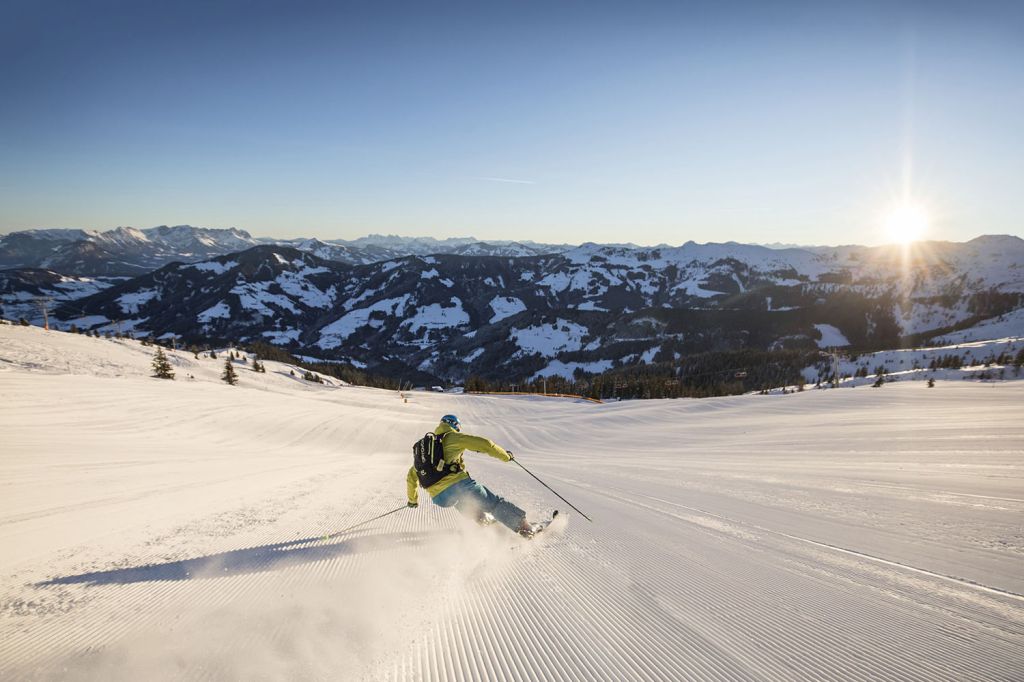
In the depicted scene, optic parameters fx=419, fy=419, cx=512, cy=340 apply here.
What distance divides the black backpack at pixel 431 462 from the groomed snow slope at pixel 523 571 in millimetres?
800

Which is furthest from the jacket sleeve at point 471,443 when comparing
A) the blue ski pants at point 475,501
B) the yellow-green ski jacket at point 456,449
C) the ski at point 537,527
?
the ski at point 537,527

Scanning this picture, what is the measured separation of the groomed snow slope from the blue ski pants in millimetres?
321

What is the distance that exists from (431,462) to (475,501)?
2.87 ft

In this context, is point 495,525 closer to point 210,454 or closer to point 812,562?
point 812,562

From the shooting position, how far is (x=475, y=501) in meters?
6.23

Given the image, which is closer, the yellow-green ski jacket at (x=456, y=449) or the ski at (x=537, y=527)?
the ski at (x=537, y=527)

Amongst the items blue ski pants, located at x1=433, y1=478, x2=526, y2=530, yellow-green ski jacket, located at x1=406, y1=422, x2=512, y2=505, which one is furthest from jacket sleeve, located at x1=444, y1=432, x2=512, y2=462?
blue ski pants, located at x1=433, y1=478, x2=526, y2=530

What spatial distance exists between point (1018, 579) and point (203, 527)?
10127 millimetres

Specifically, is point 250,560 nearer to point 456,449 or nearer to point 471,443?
point 456,449

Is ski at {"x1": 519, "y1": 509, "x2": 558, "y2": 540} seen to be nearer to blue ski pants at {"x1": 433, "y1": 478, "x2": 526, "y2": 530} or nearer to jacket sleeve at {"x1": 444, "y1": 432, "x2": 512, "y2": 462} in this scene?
blue ski pants at {"x1": 433, "y1": 478, "x2": 526, "y2": 530}

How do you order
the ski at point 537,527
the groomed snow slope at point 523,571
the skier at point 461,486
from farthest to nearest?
the skier at point 461,486, the ski at point 537,527, the groomed snow slope at point 523,571

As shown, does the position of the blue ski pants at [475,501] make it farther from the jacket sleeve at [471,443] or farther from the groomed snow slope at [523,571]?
the jacket sleeve at [471,443]

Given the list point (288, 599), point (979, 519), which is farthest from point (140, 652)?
point (979, 519)

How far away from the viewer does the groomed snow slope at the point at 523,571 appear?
3.33 metres
